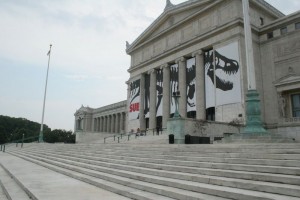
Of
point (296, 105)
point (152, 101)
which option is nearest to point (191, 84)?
point (152, 101)

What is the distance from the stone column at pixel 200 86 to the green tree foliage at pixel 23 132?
4582 centimetres

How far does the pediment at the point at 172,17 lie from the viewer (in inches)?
1524

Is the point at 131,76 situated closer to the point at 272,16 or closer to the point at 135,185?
the point at 272,16

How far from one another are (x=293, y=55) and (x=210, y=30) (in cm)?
1015

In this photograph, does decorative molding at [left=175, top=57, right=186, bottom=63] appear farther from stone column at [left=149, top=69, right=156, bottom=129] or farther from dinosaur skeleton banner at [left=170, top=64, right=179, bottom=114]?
stone column at [left=149, top=69, right=156, bottom=129]

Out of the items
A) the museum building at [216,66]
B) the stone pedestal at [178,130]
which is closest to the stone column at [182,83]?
the museum building at [216,66]

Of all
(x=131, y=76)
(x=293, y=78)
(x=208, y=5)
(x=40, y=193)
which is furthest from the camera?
(x=131, y=76)

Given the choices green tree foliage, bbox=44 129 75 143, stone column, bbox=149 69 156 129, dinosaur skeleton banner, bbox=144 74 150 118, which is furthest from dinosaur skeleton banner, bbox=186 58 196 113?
green tree foliage, bbox=44 129 75 143

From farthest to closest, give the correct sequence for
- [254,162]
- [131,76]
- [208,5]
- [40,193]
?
[131,76] < [208,5] < [254,162] < [40,193]

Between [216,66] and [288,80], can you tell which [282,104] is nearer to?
[288,80]

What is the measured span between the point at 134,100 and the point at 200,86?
15790 millimetres

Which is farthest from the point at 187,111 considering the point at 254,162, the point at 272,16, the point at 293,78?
the point at 254,162

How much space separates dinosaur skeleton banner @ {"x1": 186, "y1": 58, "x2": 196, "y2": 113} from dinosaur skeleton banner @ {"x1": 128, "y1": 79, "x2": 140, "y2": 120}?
1176cm

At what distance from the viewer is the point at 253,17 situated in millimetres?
35188
